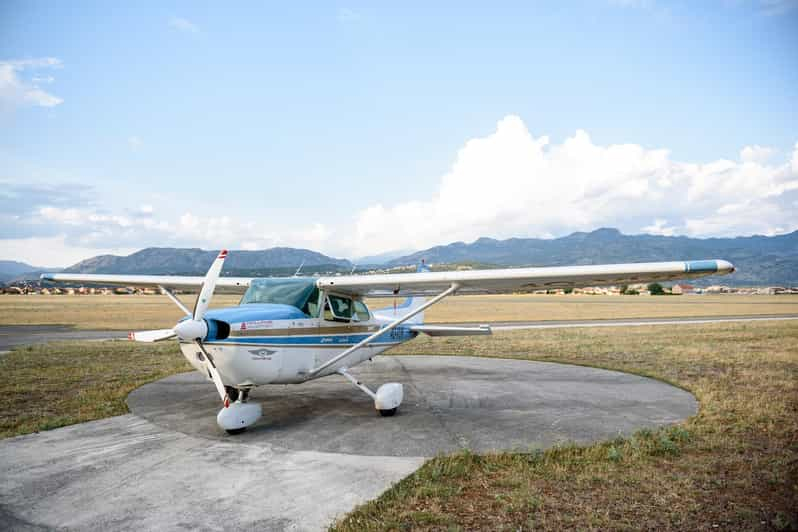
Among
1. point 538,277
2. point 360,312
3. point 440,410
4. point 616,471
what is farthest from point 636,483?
point 360,312

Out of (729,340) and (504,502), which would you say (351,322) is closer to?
(504,502)

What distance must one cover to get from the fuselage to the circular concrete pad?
2.68 feet

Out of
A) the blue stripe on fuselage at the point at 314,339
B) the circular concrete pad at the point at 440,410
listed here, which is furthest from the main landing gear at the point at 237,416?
the blue stripe on fuselage at the point at 314,339

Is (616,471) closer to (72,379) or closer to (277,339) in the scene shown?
(277,339)

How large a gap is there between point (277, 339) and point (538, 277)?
4.28m

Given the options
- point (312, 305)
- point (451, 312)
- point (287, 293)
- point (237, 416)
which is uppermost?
point (287, 293)

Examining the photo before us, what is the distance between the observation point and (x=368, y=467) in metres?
5.58

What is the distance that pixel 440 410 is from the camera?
841 centimetres

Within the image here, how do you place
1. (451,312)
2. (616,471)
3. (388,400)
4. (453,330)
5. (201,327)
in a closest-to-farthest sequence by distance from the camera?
(616,471)
(201,327)
(388,400)
(453,330)
(451,312)

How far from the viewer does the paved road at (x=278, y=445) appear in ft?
14.8

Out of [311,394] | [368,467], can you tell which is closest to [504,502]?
[368,467]

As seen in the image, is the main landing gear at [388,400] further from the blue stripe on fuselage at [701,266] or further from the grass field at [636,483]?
the blue stripe on fuselage at [701,266]

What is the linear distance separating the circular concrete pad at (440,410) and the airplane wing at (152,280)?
7.33 ft

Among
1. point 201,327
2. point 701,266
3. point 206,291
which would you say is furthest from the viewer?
point 701,266
